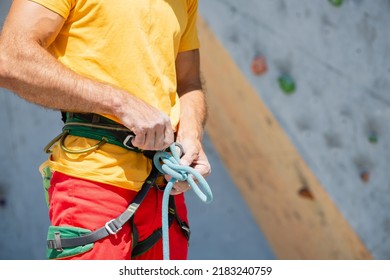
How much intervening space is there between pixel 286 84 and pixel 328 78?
0.17 meters

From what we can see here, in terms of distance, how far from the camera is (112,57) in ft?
7.09

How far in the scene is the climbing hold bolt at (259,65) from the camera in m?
3.26

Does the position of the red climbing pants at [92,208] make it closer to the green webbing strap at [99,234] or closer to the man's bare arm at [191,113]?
the green webbing strap at [99,234]

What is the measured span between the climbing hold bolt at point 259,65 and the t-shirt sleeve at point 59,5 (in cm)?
128

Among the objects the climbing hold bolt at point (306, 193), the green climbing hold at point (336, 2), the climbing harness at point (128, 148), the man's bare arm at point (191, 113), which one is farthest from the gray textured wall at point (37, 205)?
the climbing harness at point (128, 148)

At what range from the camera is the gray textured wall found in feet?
11.6

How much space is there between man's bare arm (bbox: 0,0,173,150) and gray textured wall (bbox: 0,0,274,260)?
1461mm

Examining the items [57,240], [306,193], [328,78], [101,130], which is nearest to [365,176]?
[306,193]

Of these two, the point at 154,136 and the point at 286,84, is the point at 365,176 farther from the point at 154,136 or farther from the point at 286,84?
the point at 154,136

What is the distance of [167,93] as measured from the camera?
2.29 m

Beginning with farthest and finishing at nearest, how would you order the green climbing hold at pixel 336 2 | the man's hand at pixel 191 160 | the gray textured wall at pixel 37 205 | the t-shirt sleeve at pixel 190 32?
1. the gray textured wall at pixel 37 205
2. the green climbing hold at pixel 336 2
3. the t-shirt sleeve at pixel 190 32
4. the man's hand at pixel 191 160

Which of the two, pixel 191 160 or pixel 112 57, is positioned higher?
pixel 112 57
